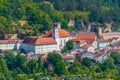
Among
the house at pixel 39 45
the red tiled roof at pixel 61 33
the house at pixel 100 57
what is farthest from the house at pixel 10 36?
the house at pixel 100 57

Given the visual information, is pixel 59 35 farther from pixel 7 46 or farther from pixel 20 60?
pixel 20 60

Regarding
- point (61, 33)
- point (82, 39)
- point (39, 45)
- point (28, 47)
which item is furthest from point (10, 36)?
point (82, 39)

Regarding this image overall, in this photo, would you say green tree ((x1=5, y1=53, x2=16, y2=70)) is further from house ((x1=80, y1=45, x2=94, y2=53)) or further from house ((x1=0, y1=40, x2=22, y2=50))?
house ((x1=80, y1=45, x2=94, y2=53))

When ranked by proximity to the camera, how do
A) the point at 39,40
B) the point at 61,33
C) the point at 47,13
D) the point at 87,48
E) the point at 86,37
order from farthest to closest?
the point at 47,13
the point at 86,37
the point at 61,33
the point at 87,48
the point at 39,40

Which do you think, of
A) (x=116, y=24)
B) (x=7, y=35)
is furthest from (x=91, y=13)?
(x=7, y=35)

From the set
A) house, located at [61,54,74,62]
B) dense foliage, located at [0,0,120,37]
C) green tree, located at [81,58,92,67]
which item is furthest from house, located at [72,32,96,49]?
green tree, located at [81,58,92,67]

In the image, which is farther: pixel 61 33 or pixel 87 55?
pixel 61 33
